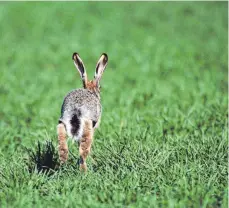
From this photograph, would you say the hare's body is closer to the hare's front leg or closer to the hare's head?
the hare's front leg

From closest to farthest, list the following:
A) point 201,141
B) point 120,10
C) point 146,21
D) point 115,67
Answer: point 201,141 → point 115,67 → point 146,21 → point 120,10

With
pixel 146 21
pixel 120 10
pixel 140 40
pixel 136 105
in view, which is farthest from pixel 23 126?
pixel 120 10

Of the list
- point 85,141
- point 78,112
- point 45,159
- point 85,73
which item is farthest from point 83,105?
point 45,159

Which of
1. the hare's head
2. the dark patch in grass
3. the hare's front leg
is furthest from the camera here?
the hare's head

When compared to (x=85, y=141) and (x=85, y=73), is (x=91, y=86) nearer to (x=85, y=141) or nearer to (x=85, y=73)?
(x=85, y=73)

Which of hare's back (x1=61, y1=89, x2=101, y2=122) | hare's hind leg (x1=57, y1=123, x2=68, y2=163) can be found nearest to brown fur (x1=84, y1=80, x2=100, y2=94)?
hare's back (x1=61, y1=89, x2=101, y2=122)

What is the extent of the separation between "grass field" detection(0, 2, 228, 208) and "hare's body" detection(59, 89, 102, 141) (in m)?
0.34

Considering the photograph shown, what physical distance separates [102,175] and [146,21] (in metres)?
10.9

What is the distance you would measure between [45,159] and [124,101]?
10.3 feet

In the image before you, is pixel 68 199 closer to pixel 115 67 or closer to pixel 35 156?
pixel 35 156

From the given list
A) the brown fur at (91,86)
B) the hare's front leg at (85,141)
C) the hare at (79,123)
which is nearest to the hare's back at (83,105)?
the hare at (79,123)

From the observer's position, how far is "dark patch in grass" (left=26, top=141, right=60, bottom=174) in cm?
488

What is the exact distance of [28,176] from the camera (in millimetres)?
4375

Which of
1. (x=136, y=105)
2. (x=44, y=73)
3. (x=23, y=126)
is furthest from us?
(x=44, y=73)
